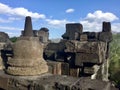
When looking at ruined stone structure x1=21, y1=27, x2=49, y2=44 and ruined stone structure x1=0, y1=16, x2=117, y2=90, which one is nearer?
ruined stone structure x1=0, y1=16, x2=117, y2=90

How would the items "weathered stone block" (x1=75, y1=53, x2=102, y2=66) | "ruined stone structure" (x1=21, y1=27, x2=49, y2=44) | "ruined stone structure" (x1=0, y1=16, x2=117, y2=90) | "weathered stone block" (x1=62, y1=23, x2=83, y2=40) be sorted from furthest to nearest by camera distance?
"ruined stone structure" (x1=21, y1=27, x2=49, y2=44)
"weathered stone block" (x1=62, y1=23, x2=83, y2=40)
"weathered stone block" (x1=75, y1=53, x2=102, y2=66)
"ruined stone structure" (x1=0, y1=16, x2=117, y2=90)

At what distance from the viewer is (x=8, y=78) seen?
16.5 feet

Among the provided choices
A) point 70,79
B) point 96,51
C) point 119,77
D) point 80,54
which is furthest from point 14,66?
point 119,77

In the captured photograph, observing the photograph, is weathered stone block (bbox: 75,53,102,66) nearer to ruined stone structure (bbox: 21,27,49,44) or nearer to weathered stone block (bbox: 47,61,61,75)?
weathered stone block (bbox: 47,61,61,75)

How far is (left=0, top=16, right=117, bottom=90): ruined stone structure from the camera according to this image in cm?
443

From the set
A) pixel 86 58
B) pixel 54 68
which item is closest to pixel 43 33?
pixel 54 68

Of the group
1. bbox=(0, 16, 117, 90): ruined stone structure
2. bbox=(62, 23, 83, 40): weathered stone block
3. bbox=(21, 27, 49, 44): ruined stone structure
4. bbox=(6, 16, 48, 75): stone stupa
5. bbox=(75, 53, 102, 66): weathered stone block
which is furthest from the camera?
bbox=(21, 27, 49, 44): ruined stone structure

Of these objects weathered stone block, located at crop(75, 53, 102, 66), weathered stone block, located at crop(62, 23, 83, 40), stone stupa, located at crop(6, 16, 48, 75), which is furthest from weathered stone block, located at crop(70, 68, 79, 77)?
weathered stone block, located at crop(62, 23, 83, 40)

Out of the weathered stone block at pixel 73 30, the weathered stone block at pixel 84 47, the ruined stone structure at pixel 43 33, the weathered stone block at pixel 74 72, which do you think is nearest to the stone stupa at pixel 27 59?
the weathered stone block at pixel 74 72

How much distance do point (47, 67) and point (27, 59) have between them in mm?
654

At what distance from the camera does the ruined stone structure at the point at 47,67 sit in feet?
14.5

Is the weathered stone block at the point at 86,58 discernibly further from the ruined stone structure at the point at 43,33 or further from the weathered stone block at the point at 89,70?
the ruined stone structure at the point at 43,33

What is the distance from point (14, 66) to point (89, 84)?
6.94 ft

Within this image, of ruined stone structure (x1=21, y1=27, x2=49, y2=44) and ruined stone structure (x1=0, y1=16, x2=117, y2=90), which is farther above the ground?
ruined stone structure (x1=21, y1=27, x2=49, y2=44)
